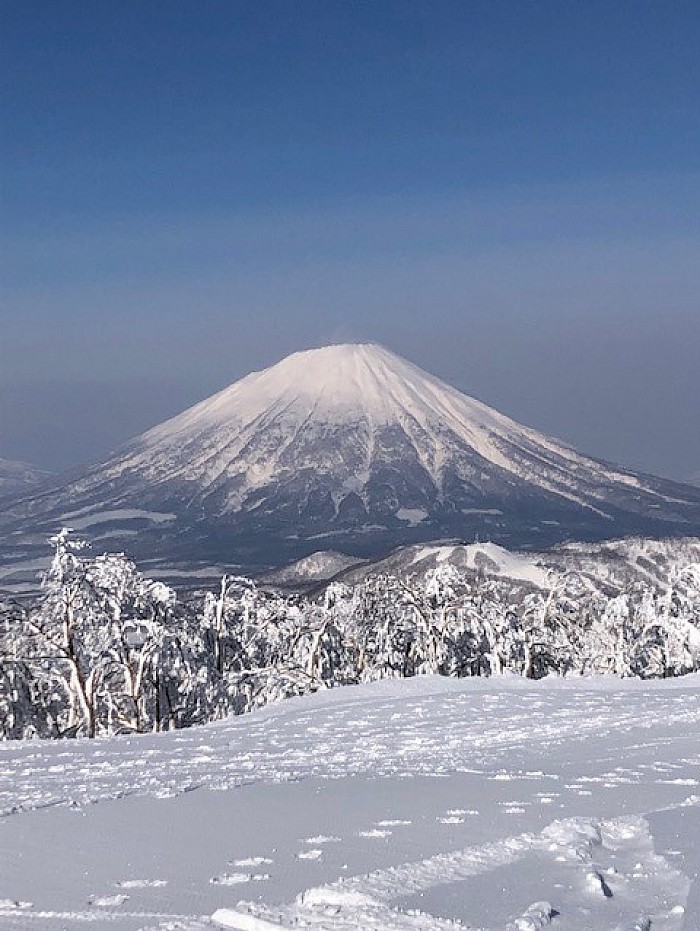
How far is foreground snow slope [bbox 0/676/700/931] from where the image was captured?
215 inches

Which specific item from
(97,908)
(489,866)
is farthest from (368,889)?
(97,908)

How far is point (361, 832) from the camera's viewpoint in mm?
7500

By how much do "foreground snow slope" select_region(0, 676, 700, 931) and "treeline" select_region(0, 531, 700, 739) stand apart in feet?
44.3

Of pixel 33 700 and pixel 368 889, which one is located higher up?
pixel 368 889

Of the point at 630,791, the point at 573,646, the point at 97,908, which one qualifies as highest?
the point at 97,908

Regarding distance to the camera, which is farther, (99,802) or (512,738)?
(512,738)

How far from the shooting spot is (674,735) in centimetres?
1411

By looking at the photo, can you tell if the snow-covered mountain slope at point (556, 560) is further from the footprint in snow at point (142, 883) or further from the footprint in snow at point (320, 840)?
the footprint in snow at point (142, 883)

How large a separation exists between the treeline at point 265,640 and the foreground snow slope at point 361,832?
13.5 metres

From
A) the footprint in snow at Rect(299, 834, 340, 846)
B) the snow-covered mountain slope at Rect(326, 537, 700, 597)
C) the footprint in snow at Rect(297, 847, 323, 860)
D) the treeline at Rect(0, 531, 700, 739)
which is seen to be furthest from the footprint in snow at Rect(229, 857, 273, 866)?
the snow-covered mountain slope at Rect(326, 537, 700, 597)

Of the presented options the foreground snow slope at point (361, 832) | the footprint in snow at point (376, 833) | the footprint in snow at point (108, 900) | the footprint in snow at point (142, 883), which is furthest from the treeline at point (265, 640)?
the footprint in snow at point (108, 900)

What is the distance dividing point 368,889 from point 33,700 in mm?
32726

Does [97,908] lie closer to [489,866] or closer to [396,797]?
[489,866]

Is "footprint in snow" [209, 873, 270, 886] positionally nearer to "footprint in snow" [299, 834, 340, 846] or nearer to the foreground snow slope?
the foreground snow slope
